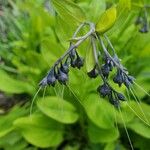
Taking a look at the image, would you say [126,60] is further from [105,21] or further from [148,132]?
[105,21]

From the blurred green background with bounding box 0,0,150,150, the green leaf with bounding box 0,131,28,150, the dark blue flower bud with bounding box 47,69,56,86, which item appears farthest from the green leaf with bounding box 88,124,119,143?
the dark blue flower bud with bounding box 47,69,56,86

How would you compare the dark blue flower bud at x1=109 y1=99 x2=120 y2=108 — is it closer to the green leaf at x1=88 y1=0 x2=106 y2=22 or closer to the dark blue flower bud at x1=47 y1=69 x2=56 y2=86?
the dark blue flower bud at x1=47 y1=69 x2=56 y2=86

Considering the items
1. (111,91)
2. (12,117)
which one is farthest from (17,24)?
(111,91)

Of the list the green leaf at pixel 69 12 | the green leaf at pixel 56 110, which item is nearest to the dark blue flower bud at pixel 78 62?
the green leaf at pixel 69 12

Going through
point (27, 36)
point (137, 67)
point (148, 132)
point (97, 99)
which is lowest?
point (148, 132)

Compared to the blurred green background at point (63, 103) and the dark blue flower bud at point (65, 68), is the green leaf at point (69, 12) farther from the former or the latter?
the blurred green background at point (63, 103)

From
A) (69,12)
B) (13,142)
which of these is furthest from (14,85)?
(69,12)
